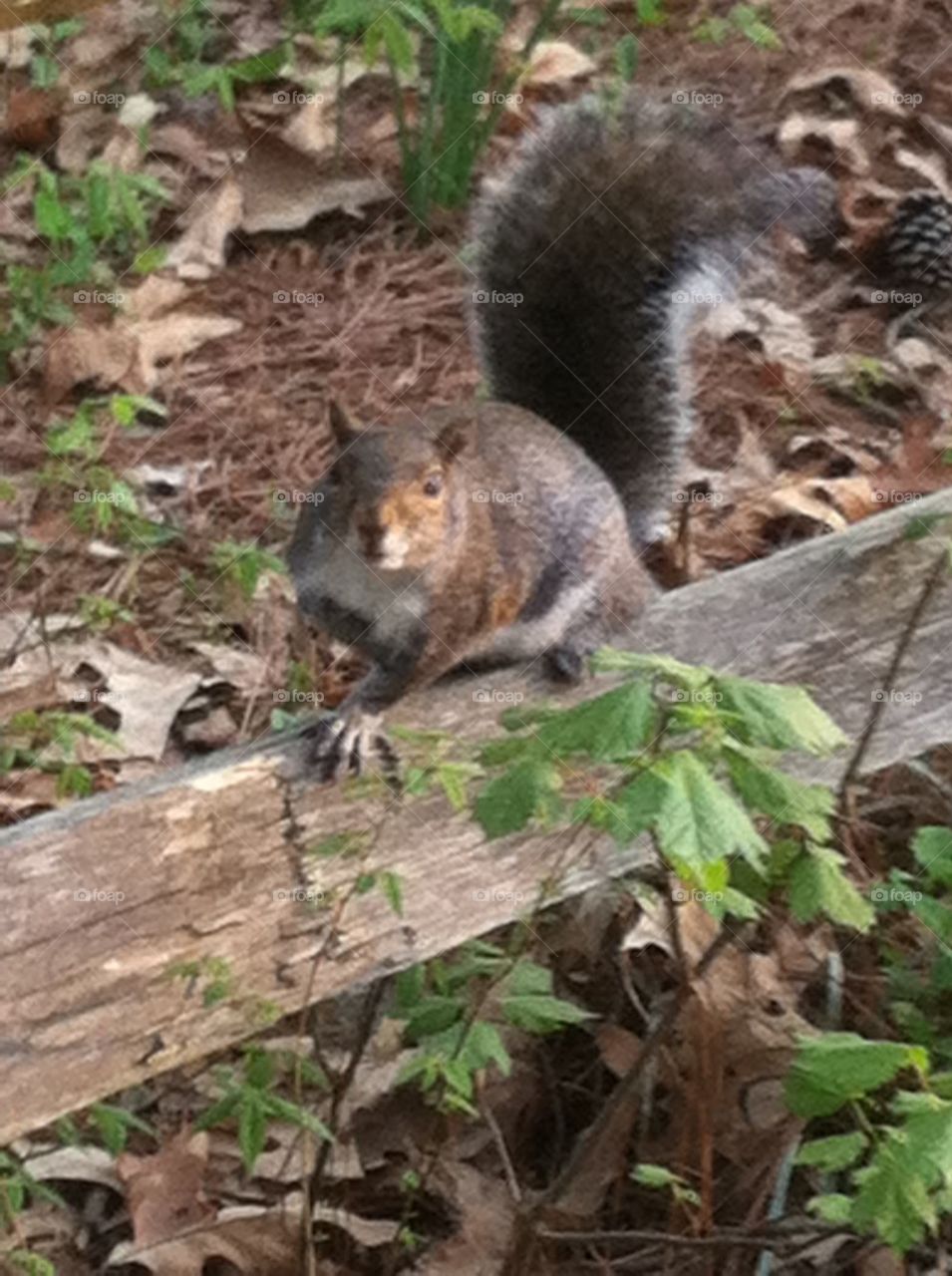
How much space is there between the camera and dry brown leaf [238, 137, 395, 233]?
3609mm

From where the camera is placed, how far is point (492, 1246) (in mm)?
2146

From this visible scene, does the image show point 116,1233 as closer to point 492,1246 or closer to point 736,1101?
point 492,1246

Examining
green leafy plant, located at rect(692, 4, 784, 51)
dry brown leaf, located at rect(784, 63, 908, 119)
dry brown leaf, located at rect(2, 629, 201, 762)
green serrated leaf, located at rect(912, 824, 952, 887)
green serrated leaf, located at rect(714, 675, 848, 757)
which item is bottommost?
dry brown leaf, located at rect(2, 629, 201, 762)

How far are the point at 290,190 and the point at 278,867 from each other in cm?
201

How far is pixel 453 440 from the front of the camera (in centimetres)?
221

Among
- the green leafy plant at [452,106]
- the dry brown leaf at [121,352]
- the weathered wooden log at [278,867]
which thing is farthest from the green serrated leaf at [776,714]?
the dry brown leaf at [121,352]

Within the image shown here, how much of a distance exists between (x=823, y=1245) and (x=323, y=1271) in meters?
0.54

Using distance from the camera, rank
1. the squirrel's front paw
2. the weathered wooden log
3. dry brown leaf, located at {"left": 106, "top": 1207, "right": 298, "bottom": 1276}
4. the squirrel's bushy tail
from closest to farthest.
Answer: the weathered wooden log
the squirrel's front paw
dry brown leaf, located at {"left": 106, "top": 1207, "right": 298, "bottom": 1276}
the squirrel's bushy tail

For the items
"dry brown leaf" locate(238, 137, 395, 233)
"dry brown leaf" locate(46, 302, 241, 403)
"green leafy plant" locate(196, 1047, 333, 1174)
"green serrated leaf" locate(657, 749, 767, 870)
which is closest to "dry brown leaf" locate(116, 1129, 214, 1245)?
"green leafy plant" locate(196, 1047, 333, 1174)

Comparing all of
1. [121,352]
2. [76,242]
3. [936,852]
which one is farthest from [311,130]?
[936,852]

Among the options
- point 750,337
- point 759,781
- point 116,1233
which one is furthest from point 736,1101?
point 750,337

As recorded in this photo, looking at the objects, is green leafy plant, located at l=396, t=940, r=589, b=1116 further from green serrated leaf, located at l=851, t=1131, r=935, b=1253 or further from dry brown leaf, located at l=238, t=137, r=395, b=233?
dry brown leaf, located at l=238, t=137, r=395, b=233

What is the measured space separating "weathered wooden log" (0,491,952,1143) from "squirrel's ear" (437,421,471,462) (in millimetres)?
258

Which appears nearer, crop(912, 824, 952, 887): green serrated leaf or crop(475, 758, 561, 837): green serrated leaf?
crop(475, 758, 561, 837): green serrated leaf
